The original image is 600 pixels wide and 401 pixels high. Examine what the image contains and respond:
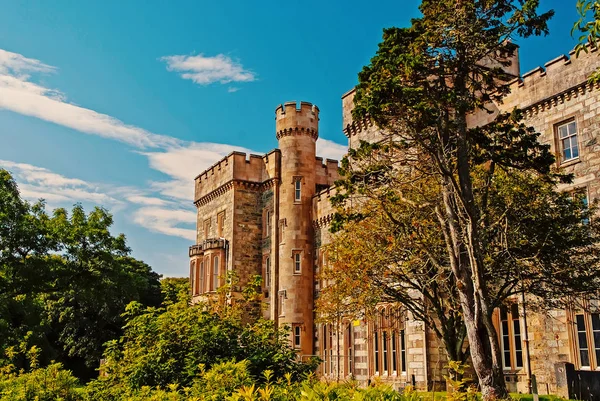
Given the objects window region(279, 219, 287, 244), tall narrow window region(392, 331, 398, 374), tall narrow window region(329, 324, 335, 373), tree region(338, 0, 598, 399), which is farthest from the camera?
window region(279, 219, 287, 244)

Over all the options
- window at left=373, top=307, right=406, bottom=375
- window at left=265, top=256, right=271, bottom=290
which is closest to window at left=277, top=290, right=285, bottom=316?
window at left=265, top=256, right=271, bottom=290

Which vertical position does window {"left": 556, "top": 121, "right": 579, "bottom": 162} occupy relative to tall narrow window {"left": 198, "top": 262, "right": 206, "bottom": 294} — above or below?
above

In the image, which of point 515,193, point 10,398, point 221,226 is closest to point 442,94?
point 515,193

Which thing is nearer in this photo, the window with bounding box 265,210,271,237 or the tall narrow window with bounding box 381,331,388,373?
the tall narrow window with bounding box 381,331,388,373

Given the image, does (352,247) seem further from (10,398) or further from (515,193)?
(10,398)

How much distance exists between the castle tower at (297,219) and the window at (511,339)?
12699mm

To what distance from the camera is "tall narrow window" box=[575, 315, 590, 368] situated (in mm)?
19250

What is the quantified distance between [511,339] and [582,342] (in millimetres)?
2727

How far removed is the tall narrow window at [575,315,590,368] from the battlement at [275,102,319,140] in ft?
64.2

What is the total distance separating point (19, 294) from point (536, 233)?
2409cm

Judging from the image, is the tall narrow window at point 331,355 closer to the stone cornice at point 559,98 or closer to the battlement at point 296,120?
the battlement at point 296,120

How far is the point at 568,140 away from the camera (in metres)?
21.1

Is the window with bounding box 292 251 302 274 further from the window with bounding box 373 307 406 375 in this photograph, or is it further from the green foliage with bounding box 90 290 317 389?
the green foliage with bounding box 90 290 317 389

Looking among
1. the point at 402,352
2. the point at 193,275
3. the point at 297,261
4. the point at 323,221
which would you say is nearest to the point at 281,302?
the point at 297,261
